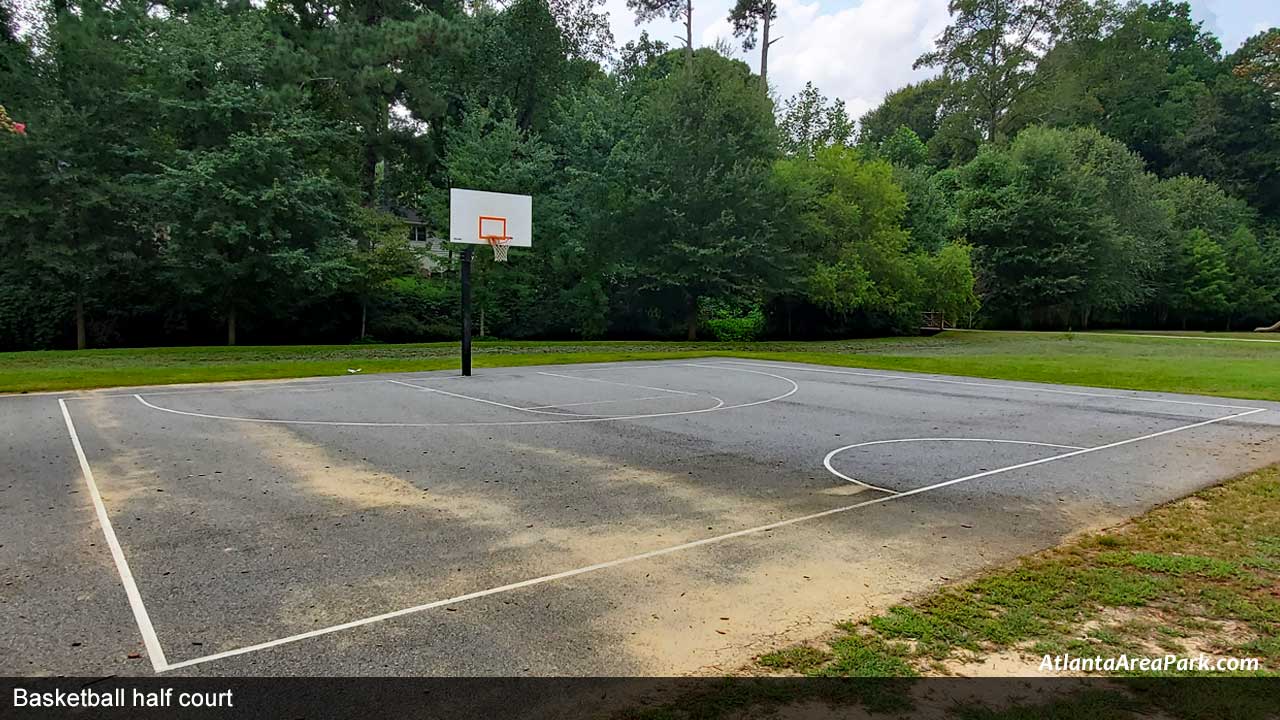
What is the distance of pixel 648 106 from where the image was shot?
28125mm

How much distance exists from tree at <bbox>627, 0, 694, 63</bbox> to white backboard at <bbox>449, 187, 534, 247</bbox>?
24.1 m

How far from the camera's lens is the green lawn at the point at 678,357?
44.0 ft

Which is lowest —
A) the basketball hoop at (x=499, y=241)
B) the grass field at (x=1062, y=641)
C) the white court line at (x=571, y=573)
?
the white court line at (x=571, y=573)

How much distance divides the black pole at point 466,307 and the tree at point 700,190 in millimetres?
12703

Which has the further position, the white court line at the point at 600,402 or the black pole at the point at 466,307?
the black pole at the point at 466,307

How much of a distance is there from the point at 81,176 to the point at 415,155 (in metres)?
12.9

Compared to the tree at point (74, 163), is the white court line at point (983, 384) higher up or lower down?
lower down

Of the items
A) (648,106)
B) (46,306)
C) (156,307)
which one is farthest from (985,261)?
(46,306)

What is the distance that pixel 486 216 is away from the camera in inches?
580

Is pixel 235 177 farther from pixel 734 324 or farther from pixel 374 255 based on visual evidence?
pixel 734 324

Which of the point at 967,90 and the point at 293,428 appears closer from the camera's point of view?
the point at 293,428

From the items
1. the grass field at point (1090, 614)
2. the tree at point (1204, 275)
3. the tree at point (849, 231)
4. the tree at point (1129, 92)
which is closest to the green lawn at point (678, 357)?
the tree at point (849, 231)

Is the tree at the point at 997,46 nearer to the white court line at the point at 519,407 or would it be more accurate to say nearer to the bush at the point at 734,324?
the bush at the point at 734,324

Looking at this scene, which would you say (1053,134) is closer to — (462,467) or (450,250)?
(450,250)
